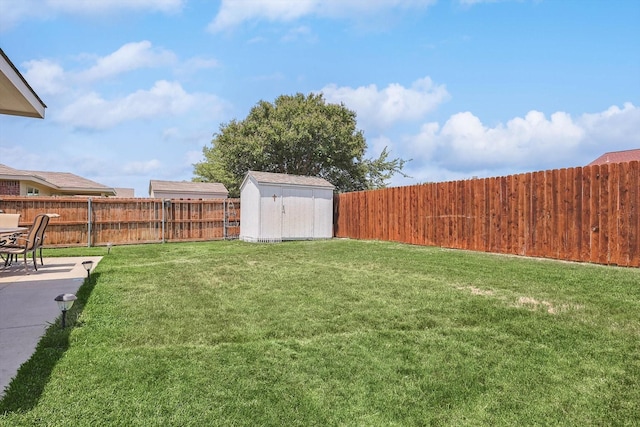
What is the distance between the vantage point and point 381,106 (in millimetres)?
21000

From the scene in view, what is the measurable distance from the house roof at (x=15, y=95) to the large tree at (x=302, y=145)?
18882mm

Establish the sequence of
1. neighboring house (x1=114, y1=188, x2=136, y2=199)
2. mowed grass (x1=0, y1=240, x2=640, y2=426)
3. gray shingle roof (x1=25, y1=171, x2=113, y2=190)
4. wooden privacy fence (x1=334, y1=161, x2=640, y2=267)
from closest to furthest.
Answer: mowed grass (x1=0, y1=240, x2=640, y2=426) < wooden privacy fence (x1=334, y1=161, x2=640, y2=267) < gray shingle roof (x1=25, y1=171, x2=113, y2=190) < neighboring house (x1=114, y1=188, x2=136, y2=199)

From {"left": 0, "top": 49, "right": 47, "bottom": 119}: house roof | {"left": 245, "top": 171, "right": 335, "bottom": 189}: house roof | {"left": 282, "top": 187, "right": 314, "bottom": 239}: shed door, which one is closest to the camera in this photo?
{"left": 0, "top": 49, "right": 47, "bottom": 119}: house roof

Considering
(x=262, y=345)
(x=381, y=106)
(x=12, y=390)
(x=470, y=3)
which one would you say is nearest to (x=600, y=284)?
(x=262, y=345)

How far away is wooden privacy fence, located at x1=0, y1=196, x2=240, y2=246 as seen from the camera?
12.2 m

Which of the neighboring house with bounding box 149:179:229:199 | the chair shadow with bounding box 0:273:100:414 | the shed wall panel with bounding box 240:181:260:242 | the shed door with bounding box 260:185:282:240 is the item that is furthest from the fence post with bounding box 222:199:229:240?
the chair shadow with bounding box 0:273:100:414

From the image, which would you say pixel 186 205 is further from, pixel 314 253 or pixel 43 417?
pixel 43 417

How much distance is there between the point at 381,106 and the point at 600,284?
56.7 feet

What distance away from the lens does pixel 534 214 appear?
27.6ft

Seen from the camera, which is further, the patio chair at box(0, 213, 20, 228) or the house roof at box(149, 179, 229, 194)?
the house roof at box(149, 179, 229, 194)

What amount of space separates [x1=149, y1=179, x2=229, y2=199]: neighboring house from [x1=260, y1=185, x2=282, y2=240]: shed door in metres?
11.5

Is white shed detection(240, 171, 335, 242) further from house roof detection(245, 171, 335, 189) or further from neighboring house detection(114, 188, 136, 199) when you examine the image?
neighboring house detection(114, 188, 136, 199)

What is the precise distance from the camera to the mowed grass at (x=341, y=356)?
2.13 meters

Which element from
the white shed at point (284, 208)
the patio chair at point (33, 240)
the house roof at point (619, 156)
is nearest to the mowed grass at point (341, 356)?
the patio chair at point (33, 240)
